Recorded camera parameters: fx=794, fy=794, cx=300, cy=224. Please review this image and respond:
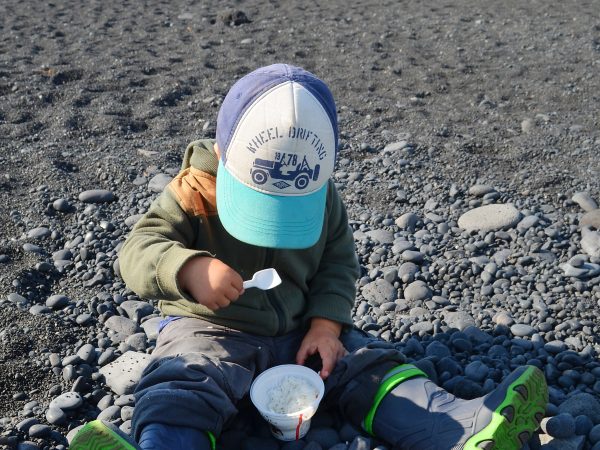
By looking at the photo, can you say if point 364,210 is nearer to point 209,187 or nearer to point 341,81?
point 209,187

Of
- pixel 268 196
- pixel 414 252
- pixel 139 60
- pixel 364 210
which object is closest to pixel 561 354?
pixel 414 252

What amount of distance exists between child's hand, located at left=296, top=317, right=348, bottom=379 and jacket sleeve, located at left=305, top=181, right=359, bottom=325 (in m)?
0.03

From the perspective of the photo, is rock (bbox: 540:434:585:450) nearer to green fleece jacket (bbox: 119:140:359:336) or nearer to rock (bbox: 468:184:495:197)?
green fleece jacket (bbox: 119:140:359:336)

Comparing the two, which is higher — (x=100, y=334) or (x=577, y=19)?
(x=100, y=334)

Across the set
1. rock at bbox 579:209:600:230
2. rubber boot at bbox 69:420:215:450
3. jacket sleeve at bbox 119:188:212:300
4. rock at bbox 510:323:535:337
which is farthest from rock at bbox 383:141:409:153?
rubber boot at bbox 69:420:215:450

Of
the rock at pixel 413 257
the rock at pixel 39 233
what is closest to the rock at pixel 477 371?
the rock at pixel 413 257

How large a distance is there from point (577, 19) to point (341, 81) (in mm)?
3288

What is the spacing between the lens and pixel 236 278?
7.51ft

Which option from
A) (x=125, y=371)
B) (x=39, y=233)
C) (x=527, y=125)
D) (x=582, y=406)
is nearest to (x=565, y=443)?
(x=582, y=406)

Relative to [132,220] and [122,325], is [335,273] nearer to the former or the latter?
[122,325]

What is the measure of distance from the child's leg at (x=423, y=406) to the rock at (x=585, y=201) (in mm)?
1994

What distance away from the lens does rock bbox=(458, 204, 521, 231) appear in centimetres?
401

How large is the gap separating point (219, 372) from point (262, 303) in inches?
12.8

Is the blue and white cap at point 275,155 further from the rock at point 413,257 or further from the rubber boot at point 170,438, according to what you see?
the rock at point 413,257
